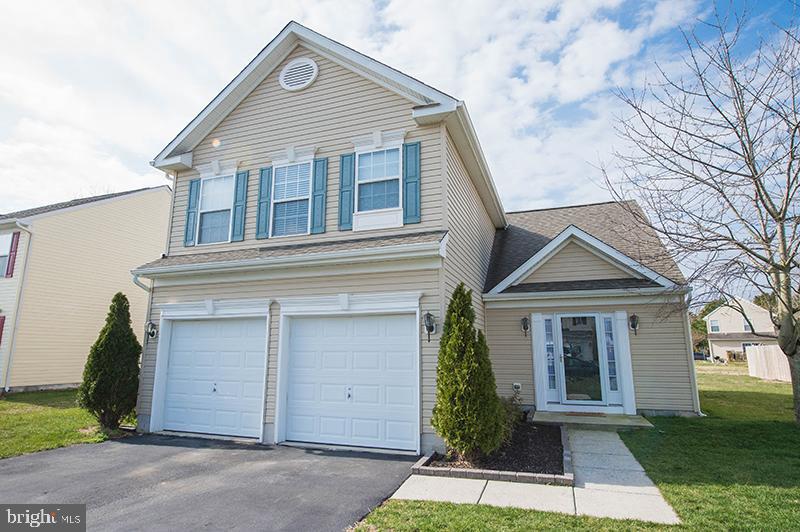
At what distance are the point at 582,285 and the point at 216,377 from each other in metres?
8.30

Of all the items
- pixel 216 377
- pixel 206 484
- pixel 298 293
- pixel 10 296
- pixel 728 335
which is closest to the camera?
pixel 206 484

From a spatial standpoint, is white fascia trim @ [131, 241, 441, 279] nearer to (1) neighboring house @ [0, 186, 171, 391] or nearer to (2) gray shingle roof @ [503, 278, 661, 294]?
(2) gray shingle roof @ [503, 278, 661, 294]

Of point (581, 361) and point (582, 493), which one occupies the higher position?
point (581, 361)

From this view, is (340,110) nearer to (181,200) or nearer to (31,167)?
(181,200)

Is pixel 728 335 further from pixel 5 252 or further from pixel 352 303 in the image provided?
pixel 5 252

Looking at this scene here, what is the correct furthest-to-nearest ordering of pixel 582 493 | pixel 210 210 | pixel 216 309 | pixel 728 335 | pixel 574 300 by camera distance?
pixel 728 335 → pixel 574 300 → pixel 210 210 → pixel 216 309 → pixel 582 493

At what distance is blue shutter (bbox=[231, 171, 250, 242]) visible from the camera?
9.37 meters

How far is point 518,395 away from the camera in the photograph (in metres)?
9.98

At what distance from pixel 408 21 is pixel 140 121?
20.8ft

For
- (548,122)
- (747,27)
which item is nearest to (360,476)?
(548,122)

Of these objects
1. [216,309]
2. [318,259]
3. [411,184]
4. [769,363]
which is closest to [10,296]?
[216,309]

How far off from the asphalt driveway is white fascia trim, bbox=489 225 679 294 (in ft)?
17.5

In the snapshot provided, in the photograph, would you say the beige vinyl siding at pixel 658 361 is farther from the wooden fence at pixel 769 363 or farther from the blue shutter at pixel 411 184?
the wooden fence at pixel 769 363

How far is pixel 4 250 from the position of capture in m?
15.2
